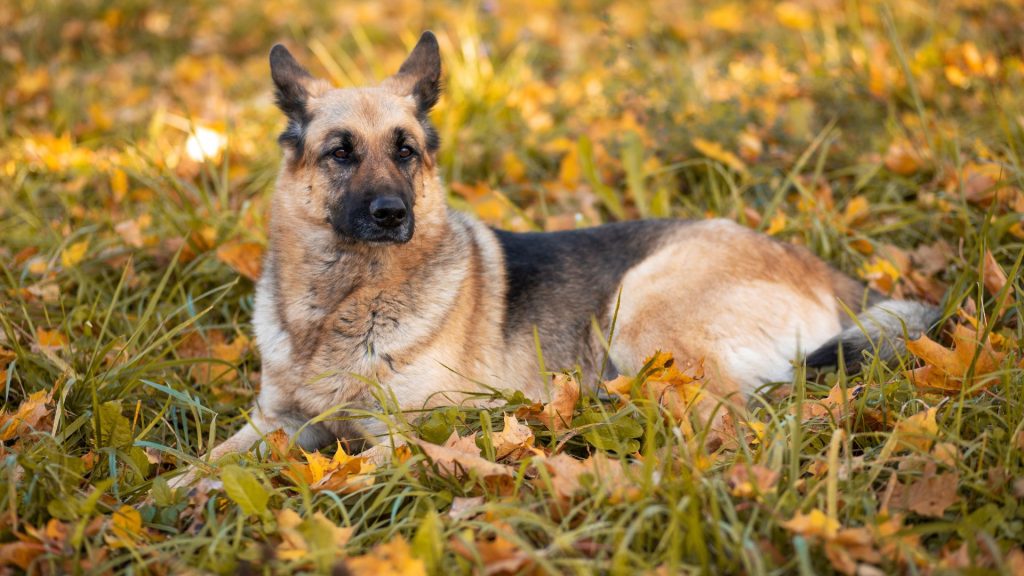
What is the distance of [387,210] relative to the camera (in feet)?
10.5

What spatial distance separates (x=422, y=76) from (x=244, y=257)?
1.38 m

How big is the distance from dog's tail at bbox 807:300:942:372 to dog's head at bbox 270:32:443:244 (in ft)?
5.80

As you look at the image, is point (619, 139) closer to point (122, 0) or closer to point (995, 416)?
point (995, 416)

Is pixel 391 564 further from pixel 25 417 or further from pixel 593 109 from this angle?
pixel 593 109

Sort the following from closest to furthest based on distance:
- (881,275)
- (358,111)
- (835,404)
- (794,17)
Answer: (835,404)
(358,111)
(881,275)
(794,17)

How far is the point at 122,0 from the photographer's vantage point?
8391mm

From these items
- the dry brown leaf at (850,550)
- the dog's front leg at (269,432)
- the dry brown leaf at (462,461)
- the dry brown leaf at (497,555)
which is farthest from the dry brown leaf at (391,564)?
the dog's front leg at (269,432)

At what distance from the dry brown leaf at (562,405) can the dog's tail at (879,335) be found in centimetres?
108

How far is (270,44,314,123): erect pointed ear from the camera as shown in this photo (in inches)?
142

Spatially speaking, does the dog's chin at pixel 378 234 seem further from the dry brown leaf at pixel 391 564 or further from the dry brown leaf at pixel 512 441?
the dry brown leaf at pixel 391 564

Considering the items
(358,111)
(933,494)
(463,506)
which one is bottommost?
(933,494)

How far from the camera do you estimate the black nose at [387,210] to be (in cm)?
320

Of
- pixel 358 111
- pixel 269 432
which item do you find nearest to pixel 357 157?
pixel 358 111

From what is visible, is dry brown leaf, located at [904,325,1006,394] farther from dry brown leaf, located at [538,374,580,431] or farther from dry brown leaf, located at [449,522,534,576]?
dry brown leaf, located at [449,522,534,576]
